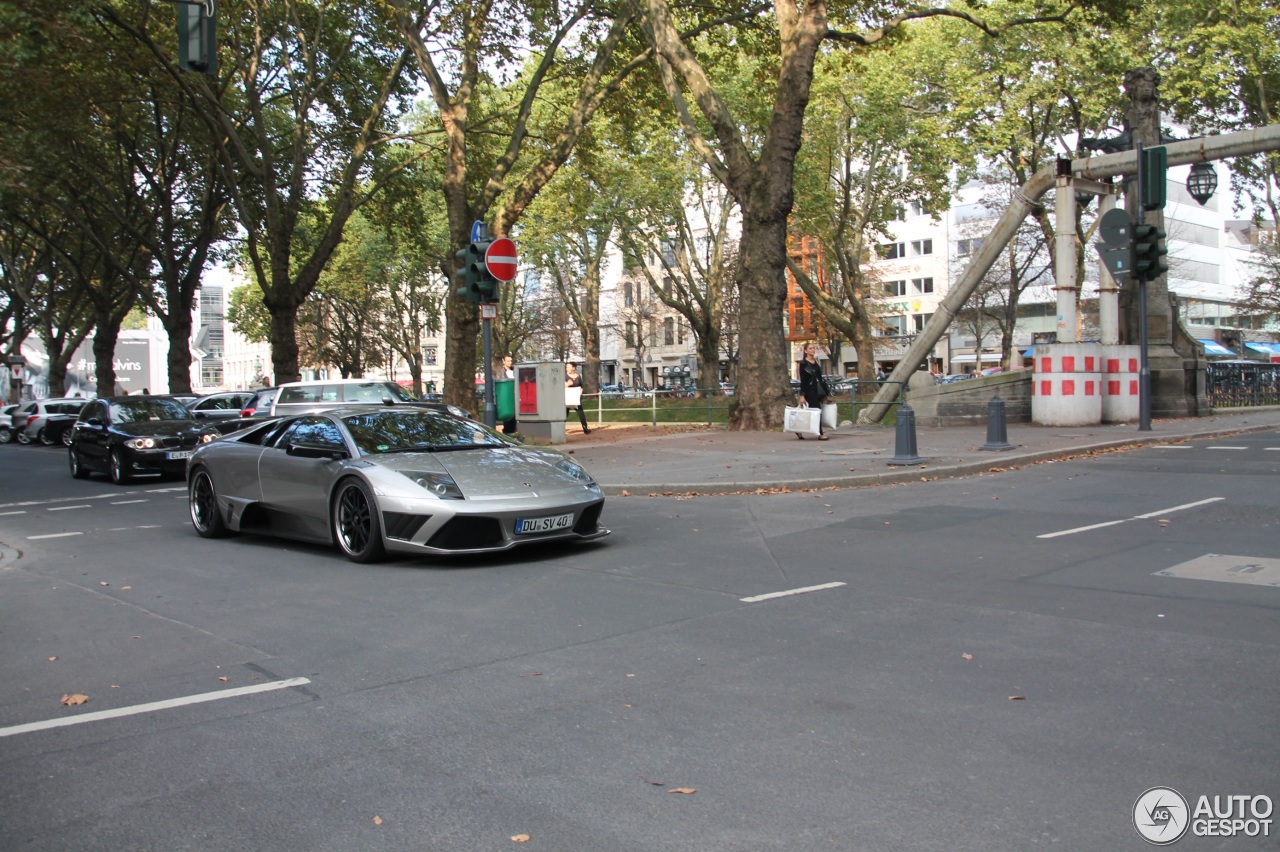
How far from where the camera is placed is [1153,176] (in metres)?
19.3

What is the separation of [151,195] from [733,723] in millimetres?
36477

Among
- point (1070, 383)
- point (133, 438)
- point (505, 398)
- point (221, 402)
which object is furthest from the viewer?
point (221, 402)

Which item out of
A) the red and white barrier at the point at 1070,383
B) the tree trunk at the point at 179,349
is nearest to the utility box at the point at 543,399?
the red and white barrier at the point at 1070,383

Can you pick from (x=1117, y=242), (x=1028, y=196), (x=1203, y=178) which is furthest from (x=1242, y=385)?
(x=1117, y=242)

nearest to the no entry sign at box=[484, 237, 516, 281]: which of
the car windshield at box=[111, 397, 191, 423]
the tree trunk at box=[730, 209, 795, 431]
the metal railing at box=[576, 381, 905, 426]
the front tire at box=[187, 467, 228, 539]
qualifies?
the tree trunk at box=[730, 209, 795, 431]

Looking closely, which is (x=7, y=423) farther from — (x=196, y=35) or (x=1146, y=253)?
(x=1146, y=253)

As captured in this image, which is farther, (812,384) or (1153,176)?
(812,384)

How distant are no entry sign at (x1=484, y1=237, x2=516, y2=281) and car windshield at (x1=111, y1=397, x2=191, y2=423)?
8.68m

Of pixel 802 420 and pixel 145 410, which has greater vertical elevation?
pixel 145 410

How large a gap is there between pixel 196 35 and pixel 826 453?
1039 cm

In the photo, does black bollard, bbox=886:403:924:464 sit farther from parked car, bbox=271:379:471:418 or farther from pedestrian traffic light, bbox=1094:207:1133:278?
parked car, bbox=271:379:471:418

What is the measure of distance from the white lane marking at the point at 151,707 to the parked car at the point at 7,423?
41.8 meters

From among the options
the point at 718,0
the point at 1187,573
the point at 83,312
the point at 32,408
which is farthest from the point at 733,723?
the point at 83,312

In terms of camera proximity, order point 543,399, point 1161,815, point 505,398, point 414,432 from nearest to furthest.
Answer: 1. point 1161,815
2. point 414,432
3. point 543,399
4. point 505,398
